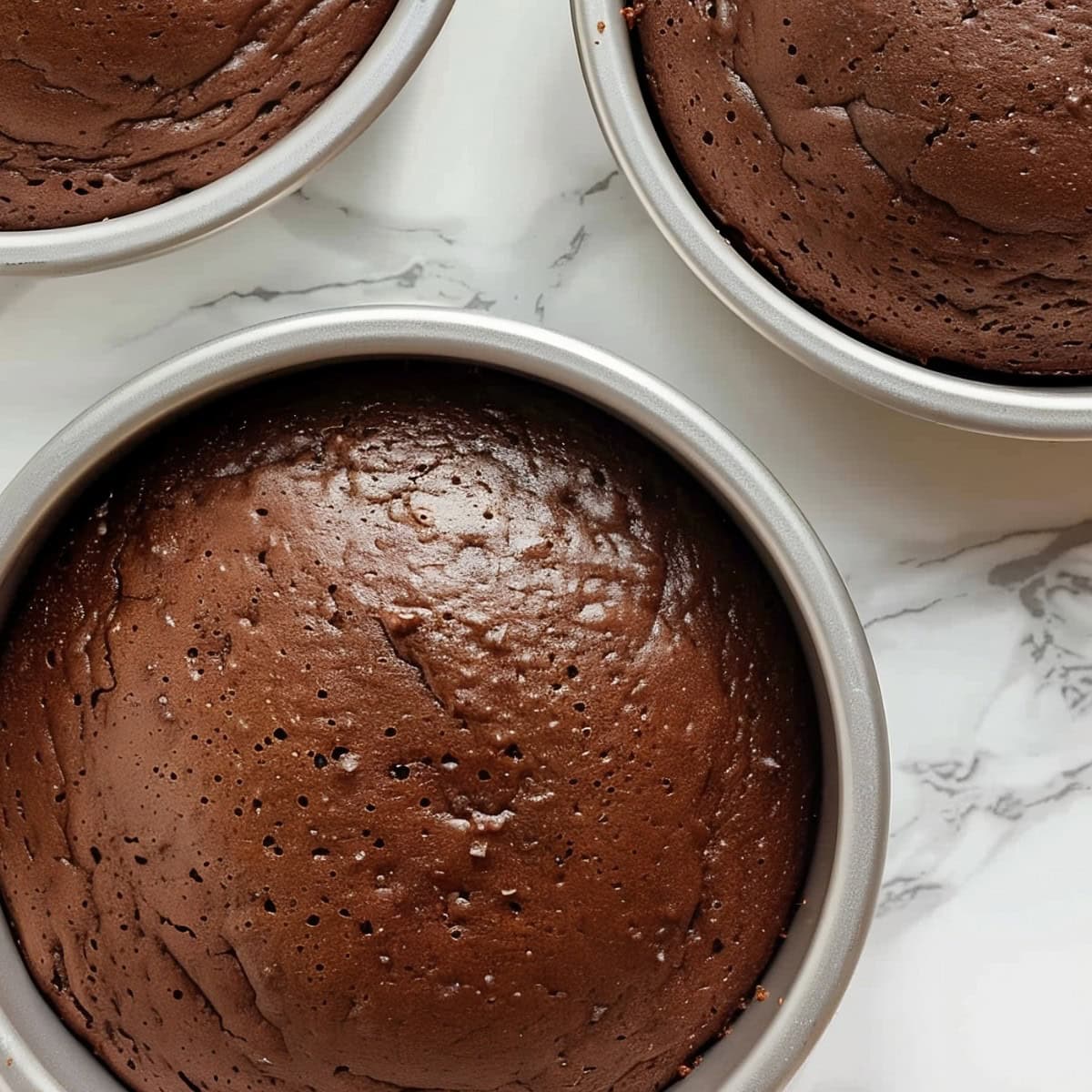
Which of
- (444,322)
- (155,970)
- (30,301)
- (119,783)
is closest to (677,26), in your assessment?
(444,322)

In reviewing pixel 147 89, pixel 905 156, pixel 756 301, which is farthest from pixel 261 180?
pixel 905 156

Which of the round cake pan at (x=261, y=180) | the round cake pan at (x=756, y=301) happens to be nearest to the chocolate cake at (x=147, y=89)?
the round cake pan at (x=261, y=180)

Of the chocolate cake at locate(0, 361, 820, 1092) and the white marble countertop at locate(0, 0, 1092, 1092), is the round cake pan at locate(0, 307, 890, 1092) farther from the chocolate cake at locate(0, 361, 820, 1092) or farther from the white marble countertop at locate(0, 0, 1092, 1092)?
the white marble countertop at locate(0, 0, 1092, 1092)

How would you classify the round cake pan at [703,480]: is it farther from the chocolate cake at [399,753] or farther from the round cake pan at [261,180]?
the round cake pan at [261,180]

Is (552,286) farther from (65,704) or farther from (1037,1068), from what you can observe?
(1037,1068)

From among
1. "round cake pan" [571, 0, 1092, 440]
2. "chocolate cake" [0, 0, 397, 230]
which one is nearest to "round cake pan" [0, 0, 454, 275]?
"chocolate cake" [0, 0, 397, 230]
